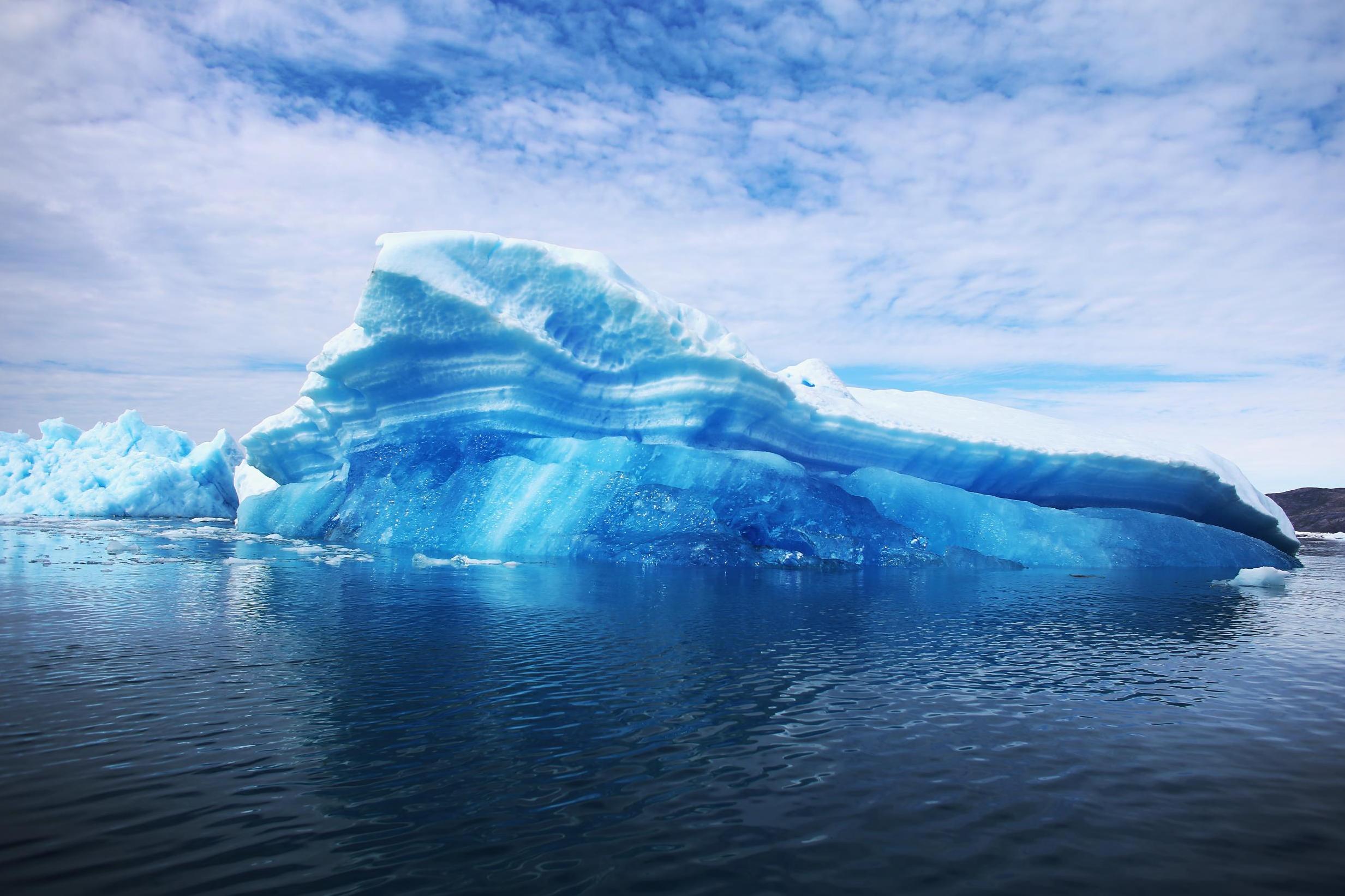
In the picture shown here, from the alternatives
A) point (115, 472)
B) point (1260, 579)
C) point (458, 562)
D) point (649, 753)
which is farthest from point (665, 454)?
point (115, 472)

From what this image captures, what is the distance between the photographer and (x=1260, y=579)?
1903 centimetres

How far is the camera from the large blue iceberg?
20438 mm

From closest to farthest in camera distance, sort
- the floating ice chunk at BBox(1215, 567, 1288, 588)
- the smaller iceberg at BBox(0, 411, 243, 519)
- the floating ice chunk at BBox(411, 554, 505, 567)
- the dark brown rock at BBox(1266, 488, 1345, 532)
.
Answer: the floating ice chunk at BBox(411, 554, 505, 567) < the floating ice chunk at BBox(1215, 567, 1288, 588) < the smaller iceberg at BBox(0, 411, 243, 519) < the dark brown rock at BBox(1266, 488, 1345, 532)

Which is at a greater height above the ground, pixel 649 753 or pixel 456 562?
pixel 456 562

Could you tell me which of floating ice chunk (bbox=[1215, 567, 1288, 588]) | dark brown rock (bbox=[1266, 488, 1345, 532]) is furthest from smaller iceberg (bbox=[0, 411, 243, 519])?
dark brown rock (bbox=[1266, 488, 1345, 532])

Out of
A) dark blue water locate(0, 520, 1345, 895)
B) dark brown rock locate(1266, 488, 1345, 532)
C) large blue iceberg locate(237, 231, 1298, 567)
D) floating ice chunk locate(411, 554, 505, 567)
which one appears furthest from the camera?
dark brown rock locate(1266, 488, 1345, 532)

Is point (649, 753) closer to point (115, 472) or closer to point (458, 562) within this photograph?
point (458, 562)

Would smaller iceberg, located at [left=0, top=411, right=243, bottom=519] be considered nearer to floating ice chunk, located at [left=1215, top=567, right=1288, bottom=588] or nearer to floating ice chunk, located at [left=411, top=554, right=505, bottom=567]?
floating ice chunk, located at [left=411, top=554, right=505, bottom=567]

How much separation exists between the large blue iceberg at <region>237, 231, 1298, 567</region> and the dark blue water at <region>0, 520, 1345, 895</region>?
1052 cm

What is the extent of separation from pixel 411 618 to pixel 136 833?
6.43 m

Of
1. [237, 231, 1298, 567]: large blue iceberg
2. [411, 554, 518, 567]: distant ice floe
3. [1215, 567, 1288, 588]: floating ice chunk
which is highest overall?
[237, 231, 1298, 567]: large blue iceberg

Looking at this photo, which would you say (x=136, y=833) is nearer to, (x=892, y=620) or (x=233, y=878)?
(x=233, y=878)

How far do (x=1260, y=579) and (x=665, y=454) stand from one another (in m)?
15.7

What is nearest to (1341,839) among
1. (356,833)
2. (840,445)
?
(356,833)
